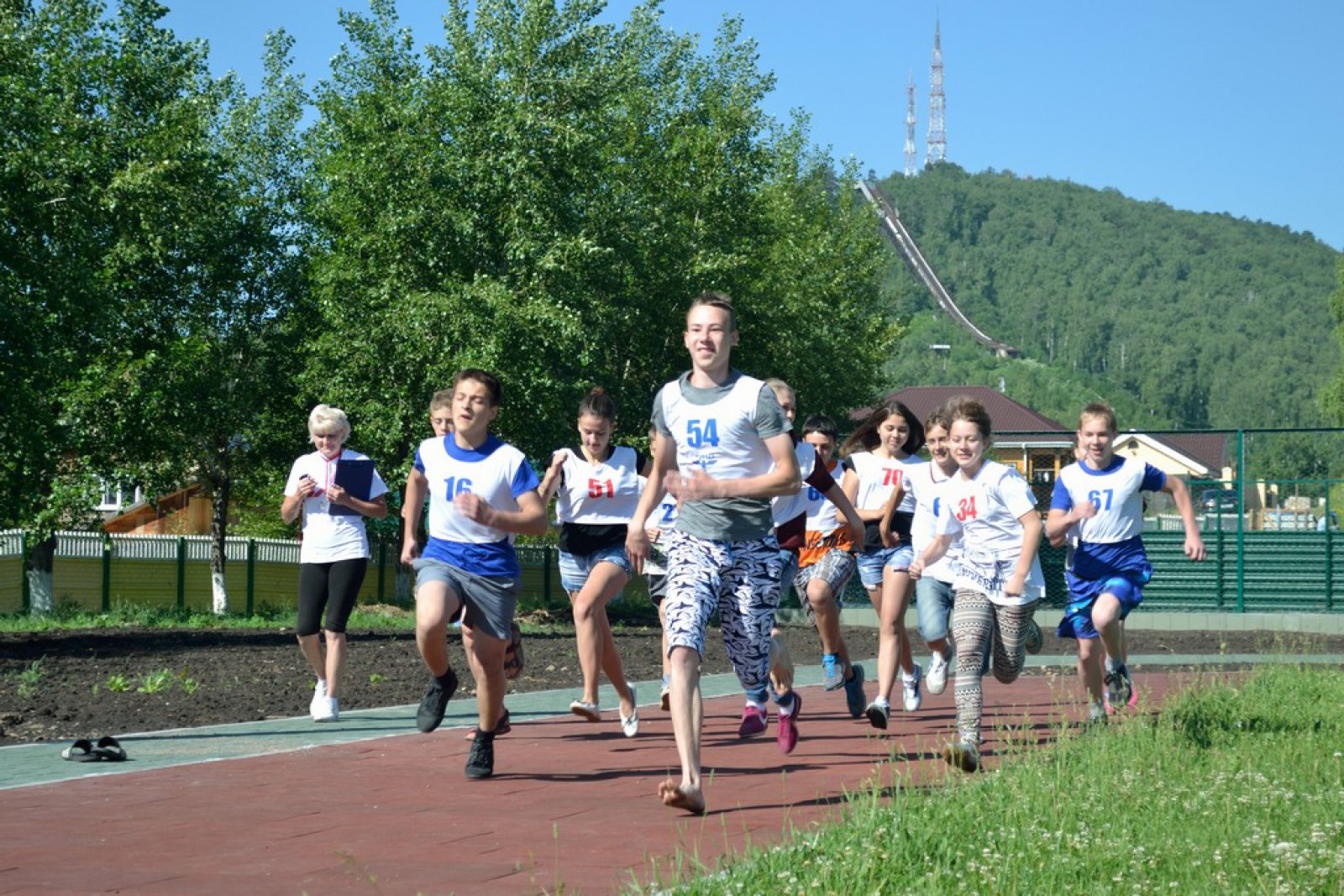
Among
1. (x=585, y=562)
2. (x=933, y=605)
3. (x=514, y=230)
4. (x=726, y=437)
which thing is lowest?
(x=933, y=605)

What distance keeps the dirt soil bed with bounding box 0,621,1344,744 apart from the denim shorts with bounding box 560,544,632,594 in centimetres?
258

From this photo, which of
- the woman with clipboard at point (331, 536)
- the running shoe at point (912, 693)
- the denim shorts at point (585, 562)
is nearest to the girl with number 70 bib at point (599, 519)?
the denim shorts at point (585, 562)

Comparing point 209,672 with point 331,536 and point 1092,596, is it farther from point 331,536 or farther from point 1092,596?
point 1092,596

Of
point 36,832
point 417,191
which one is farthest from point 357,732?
point 417,191

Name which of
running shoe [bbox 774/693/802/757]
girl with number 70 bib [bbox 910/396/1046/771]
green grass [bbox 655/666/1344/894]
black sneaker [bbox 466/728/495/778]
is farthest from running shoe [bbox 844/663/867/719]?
black sneaker [bbox 466/728/495/778]

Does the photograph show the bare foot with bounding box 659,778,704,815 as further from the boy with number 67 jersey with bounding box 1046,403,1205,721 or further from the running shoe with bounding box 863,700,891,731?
the boy with number 67 jersey with bounding box 1046,403,1205,721

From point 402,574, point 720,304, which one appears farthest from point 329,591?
point 402,574

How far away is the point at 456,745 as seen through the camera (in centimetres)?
932

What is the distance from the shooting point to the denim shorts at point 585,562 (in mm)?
9781

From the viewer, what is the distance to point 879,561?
1143cm

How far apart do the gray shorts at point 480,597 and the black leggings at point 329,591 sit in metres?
2.64

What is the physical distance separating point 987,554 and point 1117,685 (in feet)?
7.49

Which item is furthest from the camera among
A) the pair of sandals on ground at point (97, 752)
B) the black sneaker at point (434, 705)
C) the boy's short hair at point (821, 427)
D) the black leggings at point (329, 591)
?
the boy's short hair at point (821, 427)

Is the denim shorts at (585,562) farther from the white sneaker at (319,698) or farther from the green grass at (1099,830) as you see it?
the green grass at (1099,830)
